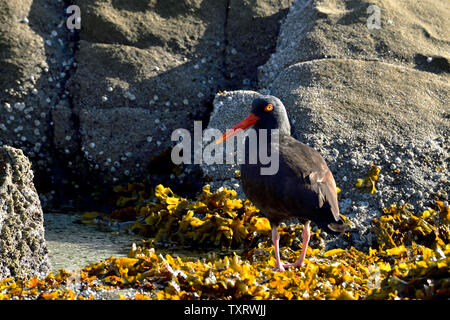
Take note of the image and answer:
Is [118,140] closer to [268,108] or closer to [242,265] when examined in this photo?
[268,108]

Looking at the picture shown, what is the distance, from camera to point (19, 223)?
429 cm

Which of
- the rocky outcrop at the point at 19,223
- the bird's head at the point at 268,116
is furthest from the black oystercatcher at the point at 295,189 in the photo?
the rocky outcrop at the point at 19,223

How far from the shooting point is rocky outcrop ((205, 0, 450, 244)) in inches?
233

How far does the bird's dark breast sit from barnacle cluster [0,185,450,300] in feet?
1.35

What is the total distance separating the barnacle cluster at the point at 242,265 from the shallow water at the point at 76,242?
0.23m

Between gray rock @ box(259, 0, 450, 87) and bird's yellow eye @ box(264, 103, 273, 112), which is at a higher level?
gray rock @ box(259, 0, 450, 87)

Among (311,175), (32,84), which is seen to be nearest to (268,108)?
(311,175)

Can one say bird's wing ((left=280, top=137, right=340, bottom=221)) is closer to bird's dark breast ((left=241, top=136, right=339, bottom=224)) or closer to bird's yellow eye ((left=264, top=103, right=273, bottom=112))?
bird's dark breast ((left=241, top=136, right=339, bottom=224))

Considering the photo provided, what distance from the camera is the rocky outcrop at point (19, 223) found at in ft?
13.7

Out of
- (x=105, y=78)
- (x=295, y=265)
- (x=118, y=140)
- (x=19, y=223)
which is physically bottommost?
(x=295, y=265)

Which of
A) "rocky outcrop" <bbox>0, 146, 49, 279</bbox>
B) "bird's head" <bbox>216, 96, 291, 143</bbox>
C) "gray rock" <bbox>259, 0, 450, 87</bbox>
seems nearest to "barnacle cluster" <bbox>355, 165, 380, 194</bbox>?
"bird's head" <bbox>216, 96, 291, 143</bbox>

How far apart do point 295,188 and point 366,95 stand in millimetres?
2586

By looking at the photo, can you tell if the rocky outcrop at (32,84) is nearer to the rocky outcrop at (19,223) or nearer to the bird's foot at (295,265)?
the rocky outcrop at (19,223)
